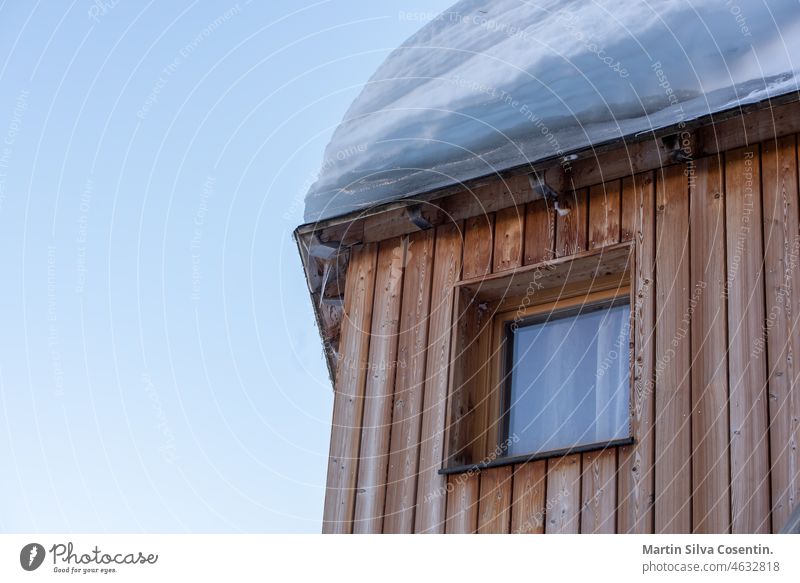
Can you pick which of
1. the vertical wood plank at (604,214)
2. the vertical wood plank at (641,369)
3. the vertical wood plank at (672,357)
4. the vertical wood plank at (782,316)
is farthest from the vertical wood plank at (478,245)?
the vertical wood plank at (782,316)

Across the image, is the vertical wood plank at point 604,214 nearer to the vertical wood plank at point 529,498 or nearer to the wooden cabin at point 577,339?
the wooden cabin at point 577,339

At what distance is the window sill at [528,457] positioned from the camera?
549 cm

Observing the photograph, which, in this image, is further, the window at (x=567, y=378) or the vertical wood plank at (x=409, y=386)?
the vertical wood plank at (x=409, y=386)

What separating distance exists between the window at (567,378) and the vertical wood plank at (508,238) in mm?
320

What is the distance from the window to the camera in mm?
5914

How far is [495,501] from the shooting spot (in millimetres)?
5762

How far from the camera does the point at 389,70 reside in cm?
703

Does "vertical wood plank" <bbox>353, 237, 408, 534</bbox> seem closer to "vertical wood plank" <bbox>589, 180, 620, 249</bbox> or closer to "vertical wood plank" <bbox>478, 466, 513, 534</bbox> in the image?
"vertical wood plank" <bbox>478, 466, 513, 534</bbox>

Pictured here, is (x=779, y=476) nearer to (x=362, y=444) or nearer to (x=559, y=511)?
(x=559, y=511)

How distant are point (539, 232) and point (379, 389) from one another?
110 cm
